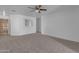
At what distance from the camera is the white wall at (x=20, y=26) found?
1492mm

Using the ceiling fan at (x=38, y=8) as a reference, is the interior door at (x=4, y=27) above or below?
below

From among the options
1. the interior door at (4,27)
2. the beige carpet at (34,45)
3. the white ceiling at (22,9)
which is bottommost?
the beige carpet at (34,45)

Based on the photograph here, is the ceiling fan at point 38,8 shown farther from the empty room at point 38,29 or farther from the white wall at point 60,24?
the white wall at point 60,24

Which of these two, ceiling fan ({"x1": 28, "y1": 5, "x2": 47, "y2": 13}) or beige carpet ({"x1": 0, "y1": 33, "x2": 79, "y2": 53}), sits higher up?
ceiling fan ({"x1": 28, "y1": 5, "x2": 47, "y2": 13})

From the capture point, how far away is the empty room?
1.45 meters

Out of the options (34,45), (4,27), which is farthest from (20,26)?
(34,45)

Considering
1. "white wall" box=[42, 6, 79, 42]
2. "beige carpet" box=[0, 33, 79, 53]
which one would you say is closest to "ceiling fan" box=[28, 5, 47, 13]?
"white wall" box=[42, 6, 79, 42]

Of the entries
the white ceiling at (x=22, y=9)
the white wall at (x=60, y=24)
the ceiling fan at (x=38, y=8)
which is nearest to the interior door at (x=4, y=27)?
the white ceiling at (x=22, y=9)

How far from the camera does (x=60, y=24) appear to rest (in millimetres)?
1588

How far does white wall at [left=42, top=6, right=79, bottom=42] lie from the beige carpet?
0.33 feet

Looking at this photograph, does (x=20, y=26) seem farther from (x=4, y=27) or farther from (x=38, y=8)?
(x=38, y=8)

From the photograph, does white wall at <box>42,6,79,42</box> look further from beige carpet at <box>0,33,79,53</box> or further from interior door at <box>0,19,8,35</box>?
interior door at <box>0,19,8,35</box>

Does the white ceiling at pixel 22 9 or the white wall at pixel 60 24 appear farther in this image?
the white wall at pixel 60 24
